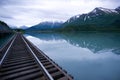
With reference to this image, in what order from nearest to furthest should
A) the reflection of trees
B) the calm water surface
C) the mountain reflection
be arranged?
the calm water surface < the mountain reflection < the reflection of trees

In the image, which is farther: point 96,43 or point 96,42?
point 96,42

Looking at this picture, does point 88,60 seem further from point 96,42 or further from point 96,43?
point 96,42

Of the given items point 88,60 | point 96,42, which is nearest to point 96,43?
point 96,42

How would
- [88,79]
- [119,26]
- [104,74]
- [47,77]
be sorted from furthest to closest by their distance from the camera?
[119,26], [104,74], [88,79], [47,77]

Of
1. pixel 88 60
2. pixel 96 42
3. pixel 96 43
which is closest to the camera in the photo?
pixel 88 60

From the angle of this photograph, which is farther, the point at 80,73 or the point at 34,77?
the point at 80,73

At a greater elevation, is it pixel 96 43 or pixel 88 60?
pixel 88 60

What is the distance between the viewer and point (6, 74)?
6.87 m

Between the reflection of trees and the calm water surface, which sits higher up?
the calm water surface

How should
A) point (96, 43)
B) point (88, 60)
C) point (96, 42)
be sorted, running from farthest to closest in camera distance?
point (96, 42)
point (96, 43)
point (88, 60)

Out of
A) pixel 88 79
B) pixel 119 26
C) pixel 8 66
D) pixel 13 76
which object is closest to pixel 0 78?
pixel 13 76

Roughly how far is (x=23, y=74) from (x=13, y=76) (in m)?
0.48

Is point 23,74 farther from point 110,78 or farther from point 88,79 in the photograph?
point 110,78

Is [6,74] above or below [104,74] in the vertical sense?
above
